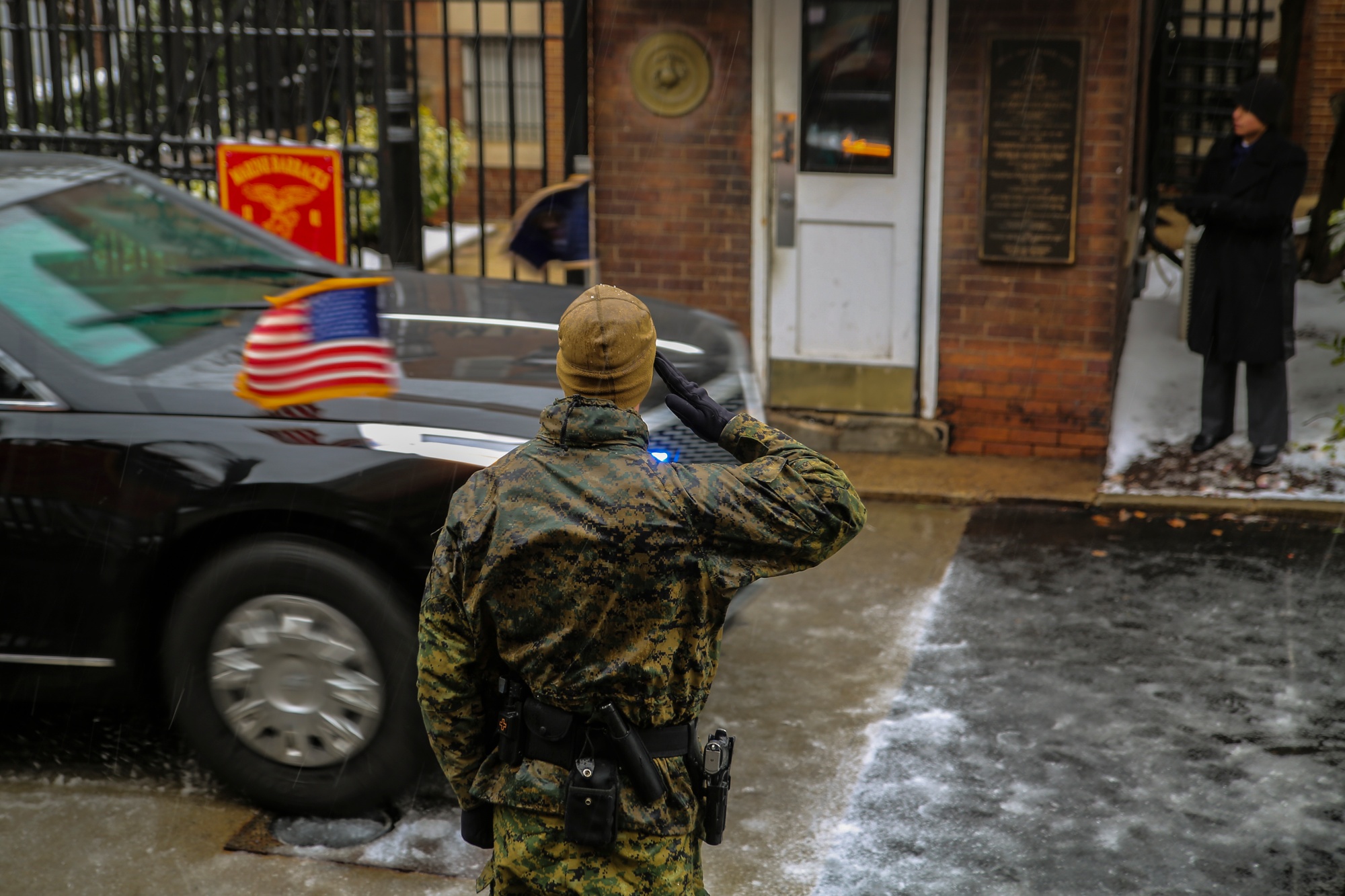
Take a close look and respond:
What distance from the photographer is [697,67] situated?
296 inches

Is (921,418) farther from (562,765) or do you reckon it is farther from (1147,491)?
(562,765)

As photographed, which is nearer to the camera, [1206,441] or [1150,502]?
[1150,502]

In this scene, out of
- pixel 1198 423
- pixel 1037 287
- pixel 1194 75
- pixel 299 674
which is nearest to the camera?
pixel 299 674

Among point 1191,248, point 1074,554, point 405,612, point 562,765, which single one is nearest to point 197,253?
point 405,612

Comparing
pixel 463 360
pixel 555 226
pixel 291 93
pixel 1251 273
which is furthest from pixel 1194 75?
pixel 463 360

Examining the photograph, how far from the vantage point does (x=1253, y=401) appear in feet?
22.8

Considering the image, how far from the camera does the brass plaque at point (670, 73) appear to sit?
752 cm

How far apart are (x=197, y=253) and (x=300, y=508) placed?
1.62 meters

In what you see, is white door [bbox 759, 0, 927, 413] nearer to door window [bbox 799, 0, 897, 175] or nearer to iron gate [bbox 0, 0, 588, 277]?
door window [bbox 799, 0, 897, 175]

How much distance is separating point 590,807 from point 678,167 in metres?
5.65

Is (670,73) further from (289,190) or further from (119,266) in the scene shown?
(119,266)

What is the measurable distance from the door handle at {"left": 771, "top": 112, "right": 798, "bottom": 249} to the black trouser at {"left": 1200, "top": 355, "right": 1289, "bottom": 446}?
7.18ft

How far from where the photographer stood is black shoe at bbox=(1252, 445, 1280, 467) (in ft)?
22.6

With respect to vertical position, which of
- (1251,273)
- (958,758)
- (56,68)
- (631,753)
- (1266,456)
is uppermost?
(56,68)
